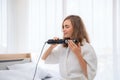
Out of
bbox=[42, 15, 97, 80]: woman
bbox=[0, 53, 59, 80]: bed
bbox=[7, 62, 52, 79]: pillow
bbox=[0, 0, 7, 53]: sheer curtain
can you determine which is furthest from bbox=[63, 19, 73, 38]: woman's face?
bbox=[0, 0, 7, 53]: sheer curtain

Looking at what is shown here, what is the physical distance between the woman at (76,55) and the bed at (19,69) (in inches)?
27.0

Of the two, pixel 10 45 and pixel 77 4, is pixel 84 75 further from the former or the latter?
pixel 10 45

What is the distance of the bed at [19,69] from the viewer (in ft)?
6.36

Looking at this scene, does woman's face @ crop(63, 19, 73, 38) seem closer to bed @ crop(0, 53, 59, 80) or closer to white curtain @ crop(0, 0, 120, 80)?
bed @ crop(0, 53, 59, 80)

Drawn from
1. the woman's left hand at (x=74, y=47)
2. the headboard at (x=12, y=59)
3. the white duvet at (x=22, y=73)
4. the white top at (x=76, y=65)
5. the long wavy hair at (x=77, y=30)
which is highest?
the long wavy hair at (x=77, y=30)

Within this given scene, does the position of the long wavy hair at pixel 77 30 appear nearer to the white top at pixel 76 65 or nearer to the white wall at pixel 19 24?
the white top at pixel 76 65

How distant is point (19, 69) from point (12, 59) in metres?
0.30

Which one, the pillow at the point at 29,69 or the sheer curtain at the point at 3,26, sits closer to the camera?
the pillow at the point at 29,69

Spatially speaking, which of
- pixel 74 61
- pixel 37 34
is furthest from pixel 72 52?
pixel 37 34

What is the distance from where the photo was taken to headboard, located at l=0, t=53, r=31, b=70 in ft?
7.58

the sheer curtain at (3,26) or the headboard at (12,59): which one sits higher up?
the sheer curtain at (3,26)

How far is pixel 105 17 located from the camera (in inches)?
99.8

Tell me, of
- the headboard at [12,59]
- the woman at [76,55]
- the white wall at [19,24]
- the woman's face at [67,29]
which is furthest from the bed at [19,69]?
the woman's face at [67,29]

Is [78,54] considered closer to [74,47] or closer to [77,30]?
[74,47]
